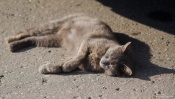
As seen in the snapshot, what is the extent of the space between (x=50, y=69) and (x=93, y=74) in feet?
1.79

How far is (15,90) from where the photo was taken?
5020mm

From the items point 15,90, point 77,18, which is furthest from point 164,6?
point 15,90

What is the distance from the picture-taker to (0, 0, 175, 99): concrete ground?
500 cm

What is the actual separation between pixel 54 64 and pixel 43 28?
3.11 ft

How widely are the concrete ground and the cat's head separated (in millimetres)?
93

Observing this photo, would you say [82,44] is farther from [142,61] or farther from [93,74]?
[142,61]

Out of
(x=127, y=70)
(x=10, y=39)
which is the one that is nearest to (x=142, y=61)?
(x=127, y=70)

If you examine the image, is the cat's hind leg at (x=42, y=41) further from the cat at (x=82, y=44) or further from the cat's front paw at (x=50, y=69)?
the cat's front paw at (x=50, y=69)

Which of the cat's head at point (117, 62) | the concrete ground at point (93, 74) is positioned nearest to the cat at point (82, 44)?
the cat's head at point (117, 62)

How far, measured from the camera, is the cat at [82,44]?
17.1 feet

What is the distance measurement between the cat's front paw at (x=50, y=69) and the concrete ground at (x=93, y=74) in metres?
0.06

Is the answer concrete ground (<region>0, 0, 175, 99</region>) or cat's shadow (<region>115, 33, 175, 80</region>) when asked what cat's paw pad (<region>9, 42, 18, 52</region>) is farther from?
cat's shadow (<region>115, 33, 175, 80</region>)

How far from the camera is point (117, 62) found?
5184 millimetres

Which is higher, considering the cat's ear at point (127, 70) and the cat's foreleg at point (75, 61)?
the cat's foreleg at point (75, 61)
